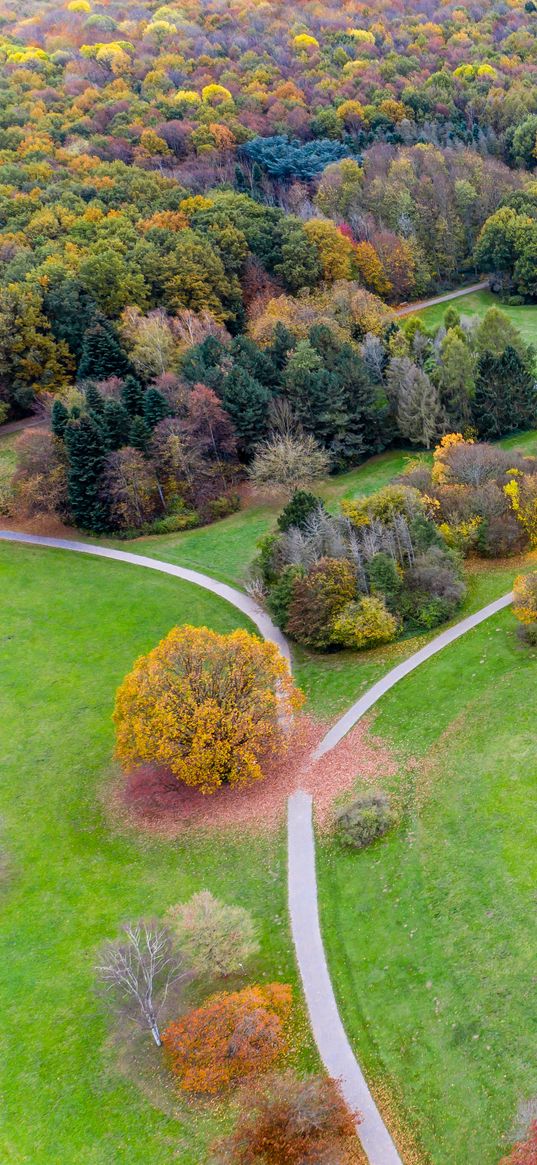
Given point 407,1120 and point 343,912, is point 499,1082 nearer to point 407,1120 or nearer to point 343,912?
point 407,1120

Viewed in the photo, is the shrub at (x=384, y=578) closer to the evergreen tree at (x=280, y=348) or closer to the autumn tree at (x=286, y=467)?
the autumn tree at (x=286, y=467)

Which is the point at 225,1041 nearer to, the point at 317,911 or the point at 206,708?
the point at 317,911

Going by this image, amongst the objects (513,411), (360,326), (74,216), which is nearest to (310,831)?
(513,411)

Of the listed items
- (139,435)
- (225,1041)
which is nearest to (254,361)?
(139,435)

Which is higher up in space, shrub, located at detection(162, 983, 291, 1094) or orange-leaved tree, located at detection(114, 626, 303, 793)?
orange-leaved tree, located at detection(114, 626, 303, 793)

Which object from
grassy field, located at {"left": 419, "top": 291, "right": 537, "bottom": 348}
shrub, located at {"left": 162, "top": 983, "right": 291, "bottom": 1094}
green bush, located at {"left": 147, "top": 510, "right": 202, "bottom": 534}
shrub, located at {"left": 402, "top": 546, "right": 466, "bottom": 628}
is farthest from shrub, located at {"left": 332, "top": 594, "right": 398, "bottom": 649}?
grassy field, located at {"left": 419, "top": 291, "right": 537, "bottom": 348}

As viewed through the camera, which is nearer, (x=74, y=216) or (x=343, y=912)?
(x=343, y=912)

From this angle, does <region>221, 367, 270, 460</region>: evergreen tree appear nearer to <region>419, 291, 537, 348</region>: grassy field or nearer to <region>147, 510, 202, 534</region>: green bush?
<region>147, 510, 202, 534</region>: green bush
